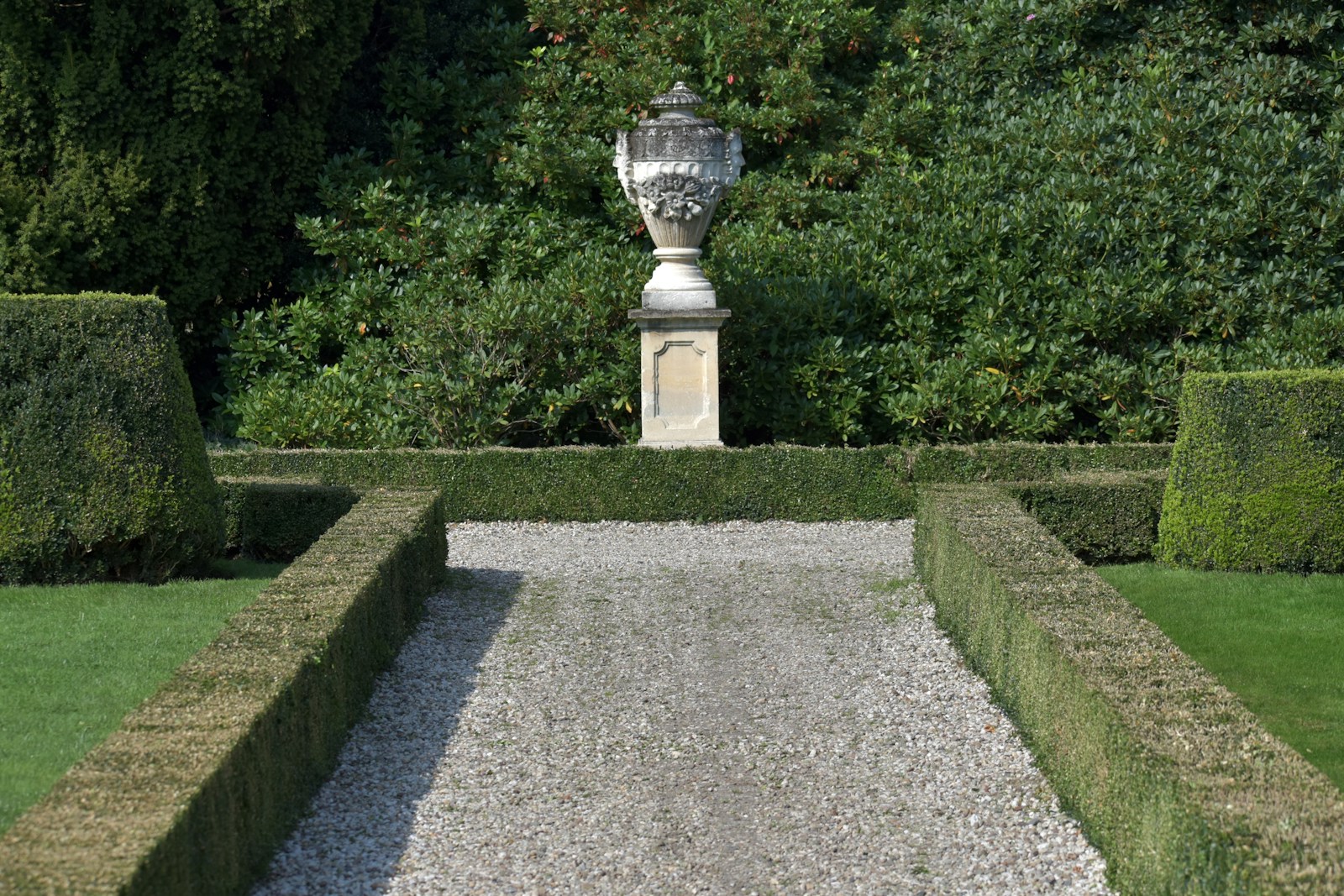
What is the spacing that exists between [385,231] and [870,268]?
4.26 m

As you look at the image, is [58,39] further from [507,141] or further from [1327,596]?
[1327,596]

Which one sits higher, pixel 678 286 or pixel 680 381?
pixel 678 286

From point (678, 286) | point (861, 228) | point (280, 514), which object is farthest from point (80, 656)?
point (861, 228)

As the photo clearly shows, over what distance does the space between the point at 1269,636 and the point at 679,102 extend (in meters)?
6.09

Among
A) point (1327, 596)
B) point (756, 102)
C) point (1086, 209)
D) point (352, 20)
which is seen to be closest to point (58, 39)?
point (352, 20)

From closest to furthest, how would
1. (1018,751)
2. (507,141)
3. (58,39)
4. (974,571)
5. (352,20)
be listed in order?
(1018,751), (974,571), (58,39), (352,20), (507,141)

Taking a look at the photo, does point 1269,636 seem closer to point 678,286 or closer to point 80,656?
point 80,656

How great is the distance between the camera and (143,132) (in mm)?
12250

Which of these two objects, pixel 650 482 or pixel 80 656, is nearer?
pixel 80 656

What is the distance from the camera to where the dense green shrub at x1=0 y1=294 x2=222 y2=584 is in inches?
275

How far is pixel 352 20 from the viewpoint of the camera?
13195 millimetres

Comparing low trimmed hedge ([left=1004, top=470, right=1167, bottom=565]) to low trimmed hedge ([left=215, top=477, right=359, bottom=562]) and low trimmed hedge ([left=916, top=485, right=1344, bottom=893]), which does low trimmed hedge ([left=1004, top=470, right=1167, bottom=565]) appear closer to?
low trimmed hedge ([left=916, top=485, right=1344, bottom=893])

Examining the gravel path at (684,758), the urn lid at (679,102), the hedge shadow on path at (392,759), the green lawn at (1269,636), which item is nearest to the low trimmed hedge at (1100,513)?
the green lawn at (1269,636)

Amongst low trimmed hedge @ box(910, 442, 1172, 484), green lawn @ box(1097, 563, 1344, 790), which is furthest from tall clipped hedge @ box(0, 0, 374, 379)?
green lawn @ box(1097, 563, 1344, 790)
